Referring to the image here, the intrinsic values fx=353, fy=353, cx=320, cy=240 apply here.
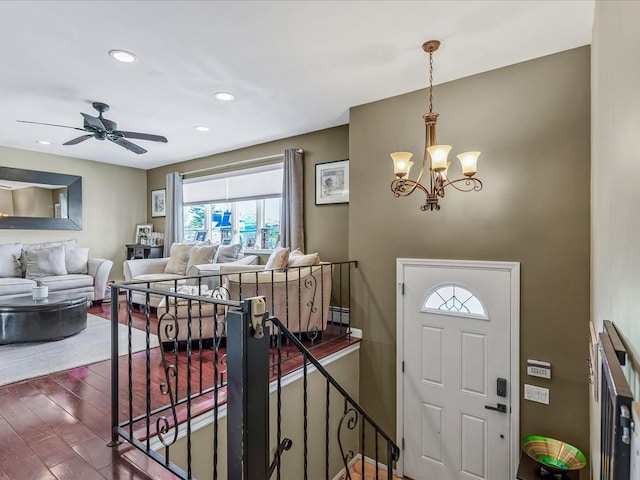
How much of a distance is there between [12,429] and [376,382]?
9.64 feet

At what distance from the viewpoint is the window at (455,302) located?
312 cm

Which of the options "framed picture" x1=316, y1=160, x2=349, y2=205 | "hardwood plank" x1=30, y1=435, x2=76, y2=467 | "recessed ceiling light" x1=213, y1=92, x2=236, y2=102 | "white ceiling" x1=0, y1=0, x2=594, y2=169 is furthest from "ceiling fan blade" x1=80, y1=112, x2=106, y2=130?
"hardwood plank" x1=30, y1=435, x2=76, y2=467

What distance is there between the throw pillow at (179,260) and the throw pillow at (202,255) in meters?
0.26

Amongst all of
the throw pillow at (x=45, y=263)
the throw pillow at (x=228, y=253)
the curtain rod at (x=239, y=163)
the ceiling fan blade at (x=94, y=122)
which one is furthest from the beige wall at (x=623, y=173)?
the throw pillow at (x=45, y=263)

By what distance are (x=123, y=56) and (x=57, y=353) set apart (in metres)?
2.90

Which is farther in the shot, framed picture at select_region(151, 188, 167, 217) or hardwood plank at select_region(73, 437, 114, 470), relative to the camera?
framed picture at select_region(151, 188, 167, 217)

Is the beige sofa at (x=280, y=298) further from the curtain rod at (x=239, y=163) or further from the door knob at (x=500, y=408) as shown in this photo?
the curtain rod at (x=239, y=163)

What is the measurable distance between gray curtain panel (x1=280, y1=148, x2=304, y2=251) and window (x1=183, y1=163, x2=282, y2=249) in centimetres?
41

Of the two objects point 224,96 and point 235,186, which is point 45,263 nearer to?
point 235,186

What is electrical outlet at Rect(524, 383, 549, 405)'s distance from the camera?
9.21 ft

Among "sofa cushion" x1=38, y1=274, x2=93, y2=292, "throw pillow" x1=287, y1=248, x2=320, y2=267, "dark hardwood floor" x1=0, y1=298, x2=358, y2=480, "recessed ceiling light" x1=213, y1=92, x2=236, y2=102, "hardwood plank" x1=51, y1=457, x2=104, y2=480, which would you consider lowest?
"dark hardwood floor" x1=0, y1=298, x2=358, y2=480

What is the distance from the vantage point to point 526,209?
2865 mm

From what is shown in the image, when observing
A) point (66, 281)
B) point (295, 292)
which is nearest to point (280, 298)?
point (295, 292)

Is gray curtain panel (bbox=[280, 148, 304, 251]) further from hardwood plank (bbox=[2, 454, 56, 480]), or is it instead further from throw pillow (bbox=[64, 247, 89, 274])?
throw pillow (bbox=[64, 247, 89, 274])
